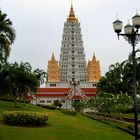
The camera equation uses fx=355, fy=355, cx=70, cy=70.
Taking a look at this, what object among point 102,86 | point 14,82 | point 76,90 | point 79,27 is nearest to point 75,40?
point 79,27

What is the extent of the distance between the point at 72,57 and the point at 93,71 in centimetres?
1011

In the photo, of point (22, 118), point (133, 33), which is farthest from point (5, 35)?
point (133, 33)

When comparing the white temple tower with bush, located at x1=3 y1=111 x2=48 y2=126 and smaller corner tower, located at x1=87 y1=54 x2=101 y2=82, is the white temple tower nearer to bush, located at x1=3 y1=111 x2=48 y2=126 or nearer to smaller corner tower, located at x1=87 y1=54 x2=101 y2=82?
smaller corner tower, located at x1=87 y1=54 x2=101 y2=82

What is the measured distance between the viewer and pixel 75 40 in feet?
432

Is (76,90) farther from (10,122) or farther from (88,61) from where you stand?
(10,122)

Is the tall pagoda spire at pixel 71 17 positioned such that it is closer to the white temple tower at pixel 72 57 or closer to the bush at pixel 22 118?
the white temple tower at pixel 72 57

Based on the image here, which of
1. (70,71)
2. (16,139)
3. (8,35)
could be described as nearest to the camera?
(16,139)

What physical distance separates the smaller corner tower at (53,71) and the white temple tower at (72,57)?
6.18ft

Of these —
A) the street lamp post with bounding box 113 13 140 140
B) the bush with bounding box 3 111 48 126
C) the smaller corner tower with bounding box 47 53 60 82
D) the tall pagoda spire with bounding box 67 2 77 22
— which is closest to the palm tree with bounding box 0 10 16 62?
the bush with bounding box 3 111 48 126

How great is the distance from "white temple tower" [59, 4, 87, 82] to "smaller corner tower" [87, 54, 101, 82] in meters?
2.31

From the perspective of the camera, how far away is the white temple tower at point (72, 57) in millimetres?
131125

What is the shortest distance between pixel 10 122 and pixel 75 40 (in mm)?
106352

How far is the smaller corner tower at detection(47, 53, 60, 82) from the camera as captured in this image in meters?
133

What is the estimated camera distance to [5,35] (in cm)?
3850
